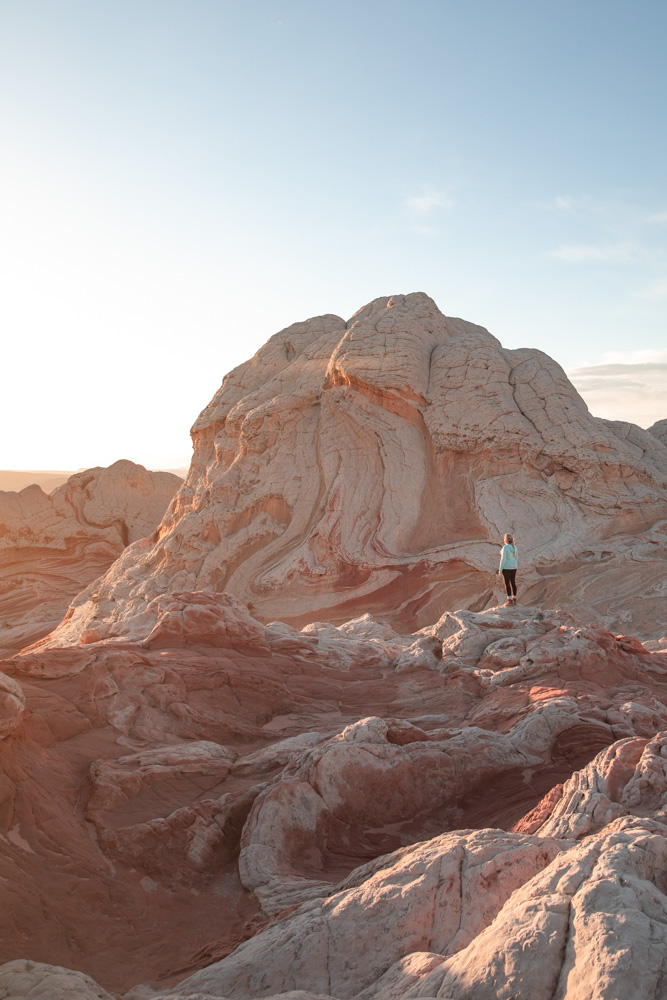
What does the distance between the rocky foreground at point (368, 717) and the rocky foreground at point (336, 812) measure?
0.07 feet

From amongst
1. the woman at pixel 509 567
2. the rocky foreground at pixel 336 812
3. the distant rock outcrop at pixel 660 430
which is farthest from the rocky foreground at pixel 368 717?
the distant rock outcrop at pixel 660 430

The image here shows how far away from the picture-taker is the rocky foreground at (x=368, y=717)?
12.2 ft

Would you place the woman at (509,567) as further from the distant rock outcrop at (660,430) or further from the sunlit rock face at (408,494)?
the distant rock outcrop at (660,430)

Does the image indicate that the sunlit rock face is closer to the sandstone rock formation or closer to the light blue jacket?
the light blue jacket

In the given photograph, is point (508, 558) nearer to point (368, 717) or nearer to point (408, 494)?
point (408, 494)

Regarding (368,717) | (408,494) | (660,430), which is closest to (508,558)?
(408,494)

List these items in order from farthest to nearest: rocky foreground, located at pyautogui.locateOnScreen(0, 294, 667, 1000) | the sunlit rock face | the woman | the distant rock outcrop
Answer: the distant rock outcrop < the sunlit rock face < the woman < rocky foreground, located at pyautogui.locateOnScreen(0, 294, 667, 1000)

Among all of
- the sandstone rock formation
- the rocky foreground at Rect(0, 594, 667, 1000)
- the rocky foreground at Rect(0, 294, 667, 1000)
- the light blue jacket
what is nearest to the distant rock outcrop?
the rocky foreground at Rect(0, 294, 667, 1000)

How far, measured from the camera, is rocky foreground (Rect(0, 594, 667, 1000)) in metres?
3.43

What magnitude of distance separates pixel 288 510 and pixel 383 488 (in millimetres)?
1948

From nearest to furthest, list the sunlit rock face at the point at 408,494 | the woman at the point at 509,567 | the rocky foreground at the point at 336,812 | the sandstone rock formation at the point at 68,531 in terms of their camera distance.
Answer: the rocky foreground at the point at 336,812
the woman at the point at 509,567
the sunlit rock face at the point at 408,494
the sandstone rock formation at the point at 68,531

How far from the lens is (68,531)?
22188 millimetres

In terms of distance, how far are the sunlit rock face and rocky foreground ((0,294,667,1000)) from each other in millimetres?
56

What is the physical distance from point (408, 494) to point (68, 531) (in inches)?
450
